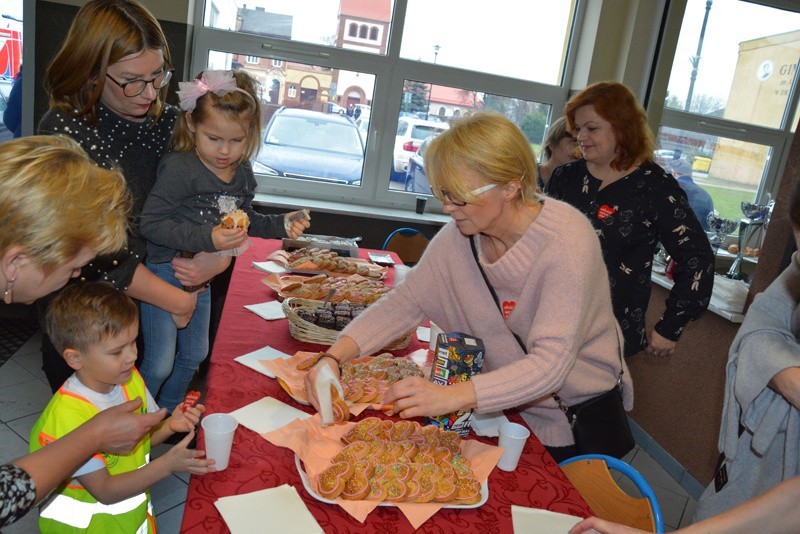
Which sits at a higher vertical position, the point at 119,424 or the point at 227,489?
the point at 119,424

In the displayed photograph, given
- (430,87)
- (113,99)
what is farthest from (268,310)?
(430,87)

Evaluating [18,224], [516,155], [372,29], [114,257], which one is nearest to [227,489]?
[18,224]

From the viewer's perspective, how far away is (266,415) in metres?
1.55

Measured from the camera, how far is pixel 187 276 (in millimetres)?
2168

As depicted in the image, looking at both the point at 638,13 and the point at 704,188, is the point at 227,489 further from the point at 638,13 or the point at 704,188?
the point at 704,188

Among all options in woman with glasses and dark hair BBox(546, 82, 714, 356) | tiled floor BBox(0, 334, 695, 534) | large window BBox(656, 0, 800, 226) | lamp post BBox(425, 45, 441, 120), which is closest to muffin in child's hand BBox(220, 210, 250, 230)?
tiled floor BBox(0, 334, 695, 534)

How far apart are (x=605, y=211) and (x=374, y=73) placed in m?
2.60

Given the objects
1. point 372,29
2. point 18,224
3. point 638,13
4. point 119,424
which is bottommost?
point 119,424

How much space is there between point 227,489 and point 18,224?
2.20 feet

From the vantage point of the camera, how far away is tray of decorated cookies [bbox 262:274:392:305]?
2.37 m

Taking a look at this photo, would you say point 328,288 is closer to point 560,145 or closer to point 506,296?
point 506,296

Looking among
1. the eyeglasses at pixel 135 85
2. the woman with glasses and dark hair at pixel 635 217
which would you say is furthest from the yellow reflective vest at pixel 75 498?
the woman with glasses and dark hair at pixel 635 217

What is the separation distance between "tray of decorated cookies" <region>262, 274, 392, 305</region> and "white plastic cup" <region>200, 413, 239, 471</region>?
99 centimetres

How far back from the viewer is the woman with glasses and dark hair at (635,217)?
97.8 inches
